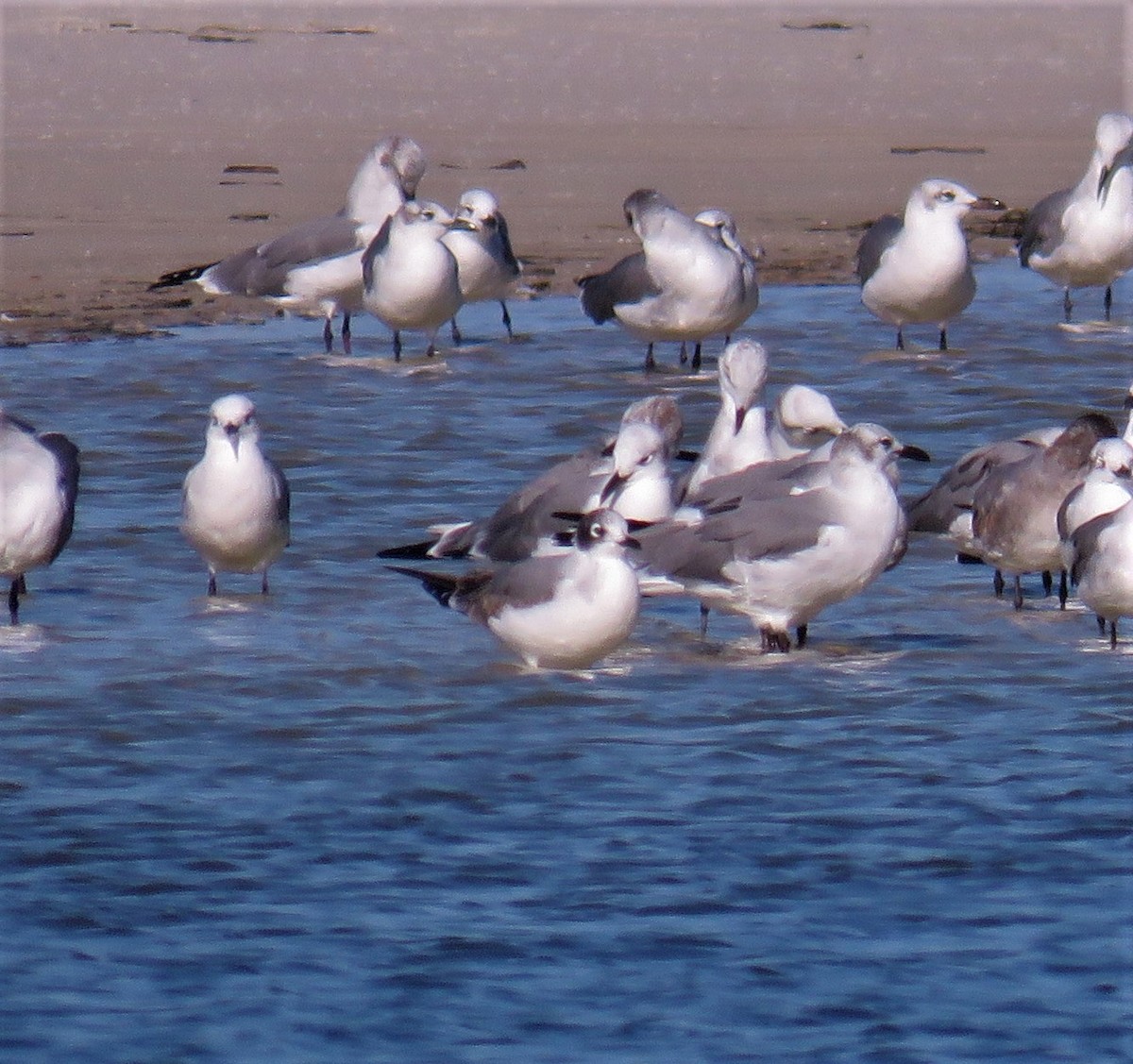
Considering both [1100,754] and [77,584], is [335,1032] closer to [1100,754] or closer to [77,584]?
[1100,754]

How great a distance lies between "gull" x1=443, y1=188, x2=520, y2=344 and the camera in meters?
13.9

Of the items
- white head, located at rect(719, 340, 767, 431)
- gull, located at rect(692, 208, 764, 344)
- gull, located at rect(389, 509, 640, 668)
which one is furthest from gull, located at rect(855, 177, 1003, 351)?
gull, located at rect(389, 509, 640, 668)

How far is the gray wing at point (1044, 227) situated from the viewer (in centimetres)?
1482

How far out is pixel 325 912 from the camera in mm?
5562

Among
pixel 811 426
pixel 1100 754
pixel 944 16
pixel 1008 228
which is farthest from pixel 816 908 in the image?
pixel 944 16

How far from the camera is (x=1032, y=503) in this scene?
849 centimetres

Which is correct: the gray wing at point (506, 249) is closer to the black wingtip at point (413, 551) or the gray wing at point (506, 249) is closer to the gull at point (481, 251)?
the gull at point (481, 251)

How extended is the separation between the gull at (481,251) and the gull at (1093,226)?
3.00 metres

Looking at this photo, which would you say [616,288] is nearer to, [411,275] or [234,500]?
[411,275]

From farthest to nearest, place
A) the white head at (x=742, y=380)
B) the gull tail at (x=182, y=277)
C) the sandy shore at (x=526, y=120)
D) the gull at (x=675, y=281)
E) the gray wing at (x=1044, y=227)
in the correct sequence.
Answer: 1. the sandy shore at (x=526, y=120)
2. the gray wing at (x=1044, y=227)
3. the gull tail at (x=182, y=277)
4. the gull at (x=675, y=281)
5. the white head at (x=742, y=380)

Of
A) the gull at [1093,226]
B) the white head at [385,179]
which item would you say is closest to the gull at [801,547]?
the gull at [1093,226]

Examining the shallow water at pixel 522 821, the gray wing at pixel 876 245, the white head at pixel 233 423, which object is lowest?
the shallow water at pixel 522 821

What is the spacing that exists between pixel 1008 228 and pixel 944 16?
379 inches

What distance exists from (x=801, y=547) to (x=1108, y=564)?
0.87m
